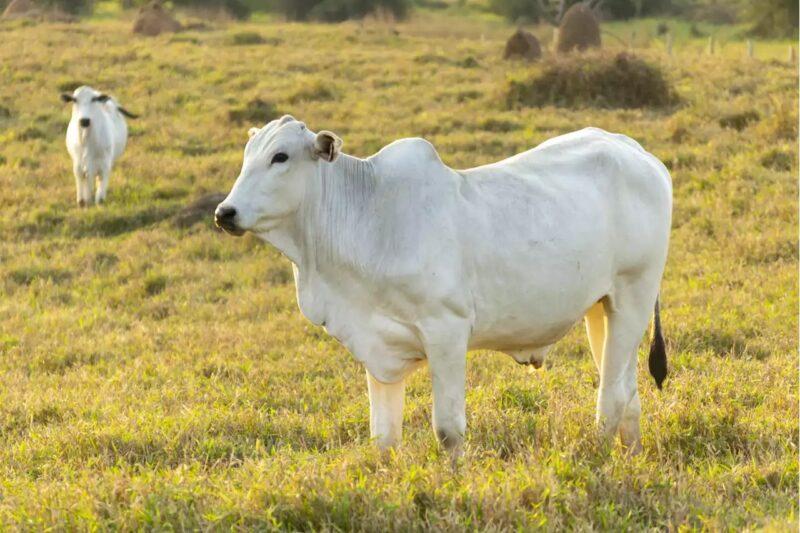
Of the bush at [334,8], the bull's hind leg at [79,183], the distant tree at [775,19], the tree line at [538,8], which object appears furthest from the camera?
the bush at [334,8]

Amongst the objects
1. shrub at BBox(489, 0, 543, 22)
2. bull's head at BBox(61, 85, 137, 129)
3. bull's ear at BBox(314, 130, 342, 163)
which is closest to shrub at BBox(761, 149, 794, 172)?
bull's head at BBox(61, 85, 137, 129)

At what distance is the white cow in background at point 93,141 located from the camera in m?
12.0

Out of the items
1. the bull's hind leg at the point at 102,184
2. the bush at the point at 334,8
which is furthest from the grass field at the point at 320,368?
the bush at the point at 334,8

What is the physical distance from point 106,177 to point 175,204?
1.20 metres

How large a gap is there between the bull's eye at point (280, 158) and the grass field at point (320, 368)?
1.07m

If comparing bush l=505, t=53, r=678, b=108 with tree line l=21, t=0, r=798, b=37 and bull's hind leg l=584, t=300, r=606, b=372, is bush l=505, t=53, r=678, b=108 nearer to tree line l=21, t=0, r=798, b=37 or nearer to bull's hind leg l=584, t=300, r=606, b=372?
bull's hind leg l=584, t=300, r=606, b=372

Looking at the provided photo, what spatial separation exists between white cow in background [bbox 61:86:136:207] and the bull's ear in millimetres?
7848

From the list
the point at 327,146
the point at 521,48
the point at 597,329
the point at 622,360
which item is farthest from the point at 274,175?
the point at 521,48

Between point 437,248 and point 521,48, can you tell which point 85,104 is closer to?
point 437,248

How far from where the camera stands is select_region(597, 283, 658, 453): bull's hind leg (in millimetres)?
4785

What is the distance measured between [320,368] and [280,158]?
253cm

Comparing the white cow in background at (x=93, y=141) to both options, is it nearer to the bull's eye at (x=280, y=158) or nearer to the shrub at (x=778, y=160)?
the shrub at (x=778, y=160)

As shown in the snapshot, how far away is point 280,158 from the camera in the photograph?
4285 millimetres

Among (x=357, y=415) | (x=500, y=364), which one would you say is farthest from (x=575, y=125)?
(x=357, y=415)
